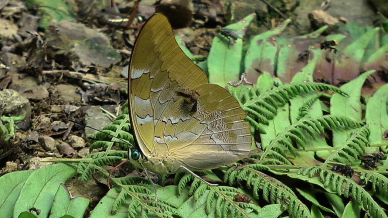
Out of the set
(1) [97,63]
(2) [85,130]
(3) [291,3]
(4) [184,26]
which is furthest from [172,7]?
(2) [85,130]

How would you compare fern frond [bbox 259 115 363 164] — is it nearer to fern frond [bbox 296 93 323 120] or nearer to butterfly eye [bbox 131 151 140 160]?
fern frond [bbox 296 93 323 120]

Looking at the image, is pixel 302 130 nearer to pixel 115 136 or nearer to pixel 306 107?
pixel 306 107

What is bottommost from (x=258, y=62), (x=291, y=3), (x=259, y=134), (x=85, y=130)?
(x=85, y=130)

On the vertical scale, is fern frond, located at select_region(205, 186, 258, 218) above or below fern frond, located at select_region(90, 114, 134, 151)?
below

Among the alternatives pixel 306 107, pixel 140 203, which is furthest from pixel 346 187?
pixel 140 203

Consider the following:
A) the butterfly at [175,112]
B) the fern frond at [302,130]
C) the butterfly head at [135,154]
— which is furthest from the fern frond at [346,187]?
the butterfly head at [135,154]

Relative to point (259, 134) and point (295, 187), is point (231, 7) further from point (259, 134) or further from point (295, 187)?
point (295, 187)

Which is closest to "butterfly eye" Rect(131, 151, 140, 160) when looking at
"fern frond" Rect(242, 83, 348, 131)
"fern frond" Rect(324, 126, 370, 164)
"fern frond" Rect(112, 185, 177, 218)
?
"fern frond" Rect(112, 185, 177, 218)
